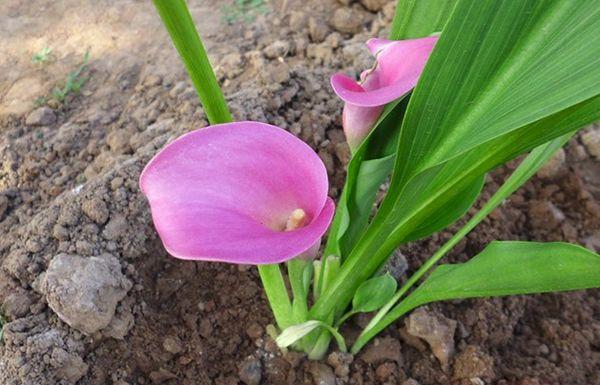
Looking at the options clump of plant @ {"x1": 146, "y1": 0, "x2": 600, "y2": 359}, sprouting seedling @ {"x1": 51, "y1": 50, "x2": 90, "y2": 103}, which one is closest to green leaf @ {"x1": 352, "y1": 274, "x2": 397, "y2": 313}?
clump of plant @ {"x1": 146, "y1": 0, "x2": 600, "y2": 359}

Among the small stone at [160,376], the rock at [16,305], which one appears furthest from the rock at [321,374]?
the rock at [16,305]

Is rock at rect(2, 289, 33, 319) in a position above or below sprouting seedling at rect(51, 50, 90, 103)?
below

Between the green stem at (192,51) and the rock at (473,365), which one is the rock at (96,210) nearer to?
the green stem at (192,51)

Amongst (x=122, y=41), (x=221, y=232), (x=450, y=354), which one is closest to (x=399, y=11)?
(x=221, y=232)

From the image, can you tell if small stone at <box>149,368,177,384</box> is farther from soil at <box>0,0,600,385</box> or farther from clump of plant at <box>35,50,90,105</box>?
clump of plant at <box>35,50,90,105</box>

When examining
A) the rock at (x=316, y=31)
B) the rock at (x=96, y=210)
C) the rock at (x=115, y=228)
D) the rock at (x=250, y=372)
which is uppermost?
the rock at (x=96, y=210)

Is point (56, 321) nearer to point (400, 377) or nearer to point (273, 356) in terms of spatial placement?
point (273, 356)
